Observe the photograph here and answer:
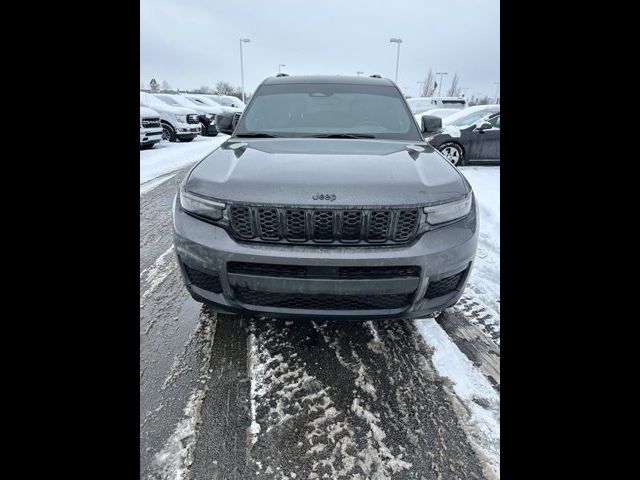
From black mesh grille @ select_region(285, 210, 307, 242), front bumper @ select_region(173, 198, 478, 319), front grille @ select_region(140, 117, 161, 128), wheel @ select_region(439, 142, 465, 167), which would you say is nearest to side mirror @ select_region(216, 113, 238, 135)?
front bumper @ select_region(173, 198, 478, 319)

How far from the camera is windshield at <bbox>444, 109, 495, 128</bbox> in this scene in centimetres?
848

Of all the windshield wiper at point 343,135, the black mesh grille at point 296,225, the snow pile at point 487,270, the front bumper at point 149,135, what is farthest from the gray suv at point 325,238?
the front bumper at point 149,135

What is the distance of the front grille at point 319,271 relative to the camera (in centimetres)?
162

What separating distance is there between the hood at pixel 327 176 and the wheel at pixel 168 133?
12647mm

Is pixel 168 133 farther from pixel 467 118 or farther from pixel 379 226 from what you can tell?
pixel 379 226

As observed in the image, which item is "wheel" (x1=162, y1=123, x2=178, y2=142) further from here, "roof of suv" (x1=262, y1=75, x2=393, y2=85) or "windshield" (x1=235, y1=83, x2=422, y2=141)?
"windshield" (x1=235, y1=83, x2=422, y2=141)

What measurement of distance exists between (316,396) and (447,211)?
3.90ft

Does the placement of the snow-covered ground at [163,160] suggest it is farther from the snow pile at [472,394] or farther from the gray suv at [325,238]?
the snow pile at [472,394]

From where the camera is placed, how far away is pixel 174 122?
13125mm

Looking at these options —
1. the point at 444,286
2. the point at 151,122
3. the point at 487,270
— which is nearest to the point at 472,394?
the point at 444,286
